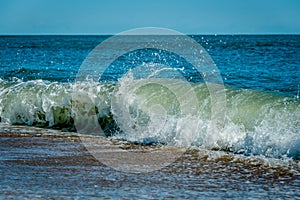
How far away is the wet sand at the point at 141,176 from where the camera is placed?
186 inches

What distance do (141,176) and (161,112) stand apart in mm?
3116

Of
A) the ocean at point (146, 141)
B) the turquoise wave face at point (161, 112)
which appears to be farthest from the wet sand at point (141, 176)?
the turquoise wave face at point (161, 112)

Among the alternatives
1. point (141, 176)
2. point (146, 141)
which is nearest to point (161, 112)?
point (146, 141)

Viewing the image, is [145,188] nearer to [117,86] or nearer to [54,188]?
[54,188]

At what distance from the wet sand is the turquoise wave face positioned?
0.53 metres

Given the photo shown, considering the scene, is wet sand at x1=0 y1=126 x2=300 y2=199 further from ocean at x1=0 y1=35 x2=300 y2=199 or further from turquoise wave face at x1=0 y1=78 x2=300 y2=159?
turquoise wave face at x1=0 y1=78 x2=300 y2=159

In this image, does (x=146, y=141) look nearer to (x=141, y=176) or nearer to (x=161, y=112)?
(x=161, y=112)

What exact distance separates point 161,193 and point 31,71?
14.2m

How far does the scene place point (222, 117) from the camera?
768 cm

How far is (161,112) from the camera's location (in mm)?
8461

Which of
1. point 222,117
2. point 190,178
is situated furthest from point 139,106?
point 190,178

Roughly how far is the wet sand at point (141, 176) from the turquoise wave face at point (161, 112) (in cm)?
53

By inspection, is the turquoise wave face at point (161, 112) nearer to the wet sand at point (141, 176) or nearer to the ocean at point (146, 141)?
the ocean at point (146, 141)

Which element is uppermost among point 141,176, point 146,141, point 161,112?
point 161,112
